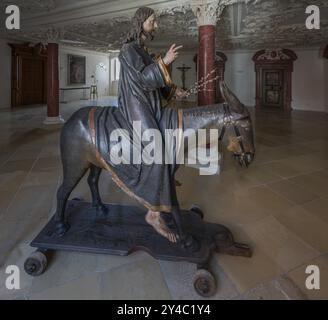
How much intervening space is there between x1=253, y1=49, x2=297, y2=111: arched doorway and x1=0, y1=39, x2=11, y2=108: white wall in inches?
426

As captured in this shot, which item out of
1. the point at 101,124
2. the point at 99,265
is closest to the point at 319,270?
the point at 99,265

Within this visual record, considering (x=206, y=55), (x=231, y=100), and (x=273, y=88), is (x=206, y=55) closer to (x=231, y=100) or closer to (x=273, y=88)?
(x=231, y=100)

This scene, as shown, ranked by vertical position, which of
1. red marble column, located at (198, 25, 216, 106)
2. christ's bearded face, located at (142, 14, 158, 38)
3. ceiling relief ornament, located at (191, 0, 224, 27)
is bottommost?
christ's bearded face, located at (142, 14, 158, 38)

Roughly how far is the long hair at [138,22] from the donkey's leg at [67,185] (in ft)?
2.96

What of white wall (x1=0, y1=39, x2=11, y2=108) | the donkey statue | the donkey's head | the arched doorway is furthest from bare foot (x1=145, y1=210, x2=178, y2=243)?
the arched doorway

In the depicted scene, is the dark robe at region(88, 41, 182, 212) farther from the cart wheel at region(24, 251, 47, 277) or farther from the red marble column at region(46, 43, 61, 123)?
the red marble column at region(46, 43, 61, 123)

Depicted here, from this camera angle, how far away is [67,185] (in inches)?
79.7

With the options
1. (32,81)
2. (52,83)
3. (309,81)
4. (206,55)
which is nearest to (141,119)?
(206,55)

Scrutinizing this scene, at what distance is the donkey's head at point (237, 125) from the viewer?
169 centimetres

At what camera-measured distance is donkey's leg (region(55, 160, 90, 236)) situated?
1966 millimetres

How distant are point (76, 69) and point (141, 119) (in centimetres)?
1483

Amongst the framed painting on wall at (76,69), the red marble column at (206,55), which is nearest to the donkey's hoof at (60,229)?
the red marble column at (206,55)

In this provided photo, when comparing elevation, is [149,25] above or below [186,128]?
above
